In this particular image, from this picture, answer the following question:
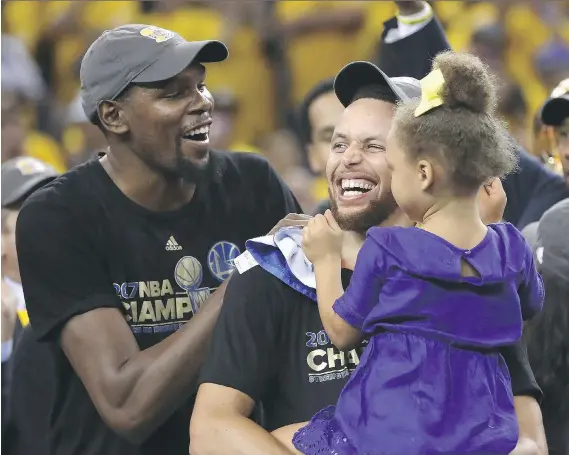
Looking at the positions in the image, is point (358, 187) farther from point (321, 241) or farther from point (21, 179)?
point (21, 179)

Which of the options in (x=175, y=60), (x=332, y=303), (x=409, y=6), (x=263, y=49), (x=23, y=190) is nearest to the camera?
(x=332, y=303)

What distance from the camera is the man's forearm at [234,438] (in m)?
2.58

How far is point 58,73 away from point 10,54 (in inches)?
14.8

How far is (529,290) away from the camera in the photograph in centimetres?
260

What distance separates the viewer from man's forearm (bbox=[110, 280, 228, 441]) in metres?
3.05

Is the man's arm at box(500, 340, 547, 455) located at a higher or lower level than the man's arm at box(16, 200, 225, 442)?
lower

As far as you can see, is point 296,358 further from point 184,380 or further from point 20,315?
point 20,315

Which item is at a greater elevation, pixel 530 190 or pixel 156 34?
pixel 156 34

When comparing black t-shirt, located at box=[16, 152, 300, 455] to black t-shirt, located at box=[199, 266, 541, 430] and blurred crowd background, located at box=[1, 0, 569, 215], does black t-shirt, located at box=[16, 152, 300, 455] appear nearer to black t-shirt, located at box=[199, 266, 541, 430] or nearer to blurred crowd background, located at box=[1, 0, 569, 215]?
black t-shirt, located at box=[199, 266, 541, 430]

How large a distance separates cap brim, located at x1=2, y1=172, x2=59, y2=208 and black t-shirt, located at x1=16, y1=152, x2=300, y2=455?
133cm

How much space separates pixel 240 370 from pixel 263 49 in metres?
6.35

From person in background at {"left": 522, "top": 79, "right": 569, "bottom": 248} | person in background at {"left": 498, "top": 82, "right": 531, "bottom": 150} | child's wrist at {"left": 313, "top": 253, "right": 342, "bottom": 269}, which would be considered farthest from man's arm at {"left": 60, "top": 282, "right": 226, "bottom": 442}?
person in background at {"left": 498, "top": 82, "right": 531, "bottom": 150}

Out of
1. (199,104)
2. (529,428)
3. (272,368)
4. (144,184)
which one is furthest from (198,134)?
(529,428)

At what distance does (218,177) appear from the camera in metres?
3.60
